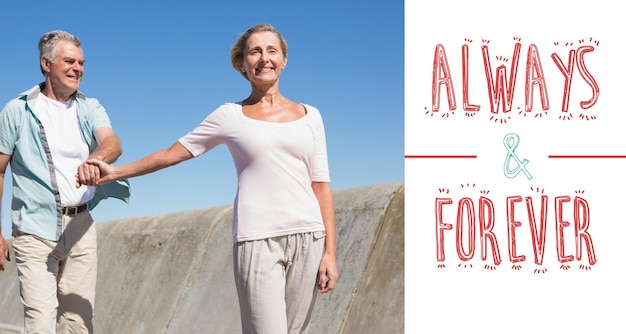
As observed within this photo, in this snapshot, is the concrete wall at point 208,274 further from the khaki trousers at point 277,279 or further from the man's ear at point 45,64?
the man's ear at point 45,64

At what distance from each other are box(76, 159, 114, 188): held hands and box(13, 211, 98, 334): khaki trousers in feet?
2.36

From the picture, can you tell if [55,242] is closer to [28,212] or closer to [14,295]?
[28,212]

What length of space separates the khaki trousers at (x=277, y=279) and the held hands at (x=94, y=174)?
0.65 metres

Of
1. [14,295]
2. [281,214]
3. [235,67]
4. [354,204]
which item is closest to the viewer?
[281,214]

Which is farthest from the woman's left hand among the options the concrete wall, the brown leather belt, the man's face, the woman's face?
the concrete wall

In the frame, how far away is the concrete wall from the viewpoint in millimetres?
5203

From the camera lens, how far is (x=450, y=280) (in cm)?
429

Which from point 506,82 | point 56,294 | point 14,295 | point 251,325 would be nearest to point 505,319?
point 506,82

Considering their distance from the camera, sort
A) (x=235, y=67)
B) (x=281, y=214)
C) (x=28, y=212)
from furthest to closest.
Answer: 1. (x=28, y=212)
2. (x=235, y=67)
3. (x=281, y=214)

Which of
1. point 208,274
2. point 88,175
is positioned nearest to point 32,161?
point 88,175

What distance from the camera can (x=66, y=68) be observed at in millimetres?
4105

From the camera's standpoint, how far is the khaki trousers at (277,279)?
316 centimetres

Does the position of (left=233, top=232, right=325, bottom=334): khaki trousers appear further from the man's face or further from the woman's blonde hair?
the man's face

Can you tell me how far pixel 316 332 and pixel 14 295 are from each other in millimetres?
4732
